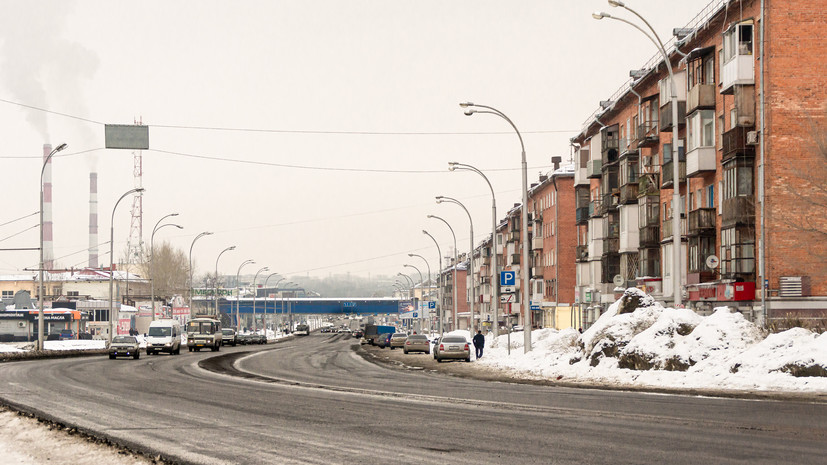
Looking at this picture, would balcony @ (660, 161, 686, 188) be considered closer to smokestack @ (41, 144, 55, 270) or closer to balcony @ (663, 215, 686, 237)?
balcony @ (663, 215, 686, 237)

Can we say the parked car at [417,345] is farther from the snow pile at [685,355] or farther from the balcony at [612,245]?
the snow pile at [685,355]

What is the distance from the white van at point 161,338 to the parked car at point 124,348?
7271 mm

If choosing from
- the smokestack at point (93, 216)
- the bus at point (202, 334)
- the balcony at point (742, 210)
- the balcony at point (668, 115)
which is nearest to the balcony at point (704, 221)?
the balcony at point (742, 210)

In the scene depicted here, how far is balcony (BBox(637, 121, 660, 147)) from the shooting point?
194 ft

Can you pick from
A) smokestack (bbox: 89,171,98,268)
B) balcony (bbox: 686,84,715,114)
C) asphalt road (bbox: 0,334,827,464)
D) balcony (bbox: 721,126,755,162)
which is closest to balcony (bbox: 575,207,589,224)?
balcony (bbox: 686,84,715,114)

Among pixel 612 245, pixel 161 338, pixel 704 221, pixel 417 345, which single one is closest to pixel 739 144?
pixel 704 221

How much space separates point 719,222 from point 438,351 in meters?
15.2

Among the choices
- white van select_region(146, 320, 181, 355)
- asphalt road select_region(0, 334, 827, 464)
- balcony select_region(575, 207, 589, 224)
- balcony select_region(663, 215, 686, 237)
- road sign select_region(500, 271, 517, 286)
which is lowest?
white van select_region(146, 320, 181, 355)

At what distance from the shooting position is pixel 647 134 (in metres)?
59.4

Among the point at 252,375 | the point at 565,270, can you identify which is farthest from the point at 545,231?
the point at 252,375

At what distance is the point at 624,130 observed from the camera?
68438mm

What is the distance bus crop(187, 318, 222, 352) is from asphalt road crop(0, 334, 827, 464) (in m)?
45.2

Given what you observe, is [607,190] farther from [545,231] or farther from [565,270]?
[545,231]

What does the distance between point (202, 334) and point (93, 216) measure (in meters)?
99.8
